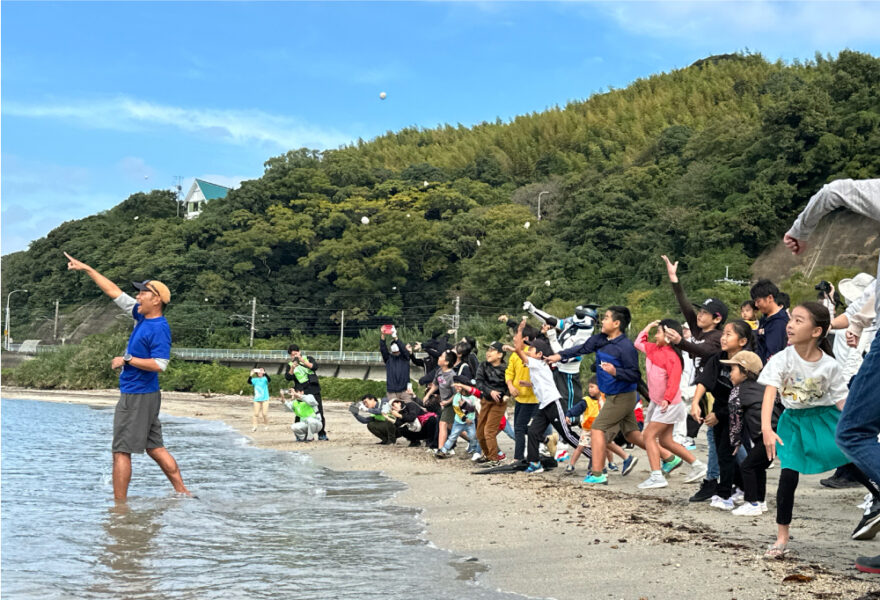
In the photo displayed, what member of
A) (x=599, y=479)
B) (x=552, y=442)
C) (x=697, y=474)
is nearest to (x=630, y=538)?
(x=599, y=479)

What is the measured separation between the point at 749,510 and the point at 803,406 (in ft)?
5.64

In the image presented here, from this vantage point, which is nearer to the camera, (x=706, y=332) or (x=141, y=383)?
(x=141, y=383)

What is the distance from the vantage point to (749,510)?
21.3 ft

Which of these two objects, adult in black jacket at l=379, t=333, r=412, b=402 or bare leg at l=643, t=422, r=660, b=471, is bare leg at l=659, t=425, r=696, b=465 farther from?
adult in black jacket at l=379, t=333, r=412, b=402

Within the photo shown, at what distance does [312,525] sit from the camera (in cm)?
702

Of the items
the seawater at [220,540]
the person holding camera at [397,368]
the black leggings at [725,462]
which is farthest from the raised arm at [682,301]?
the person holding camera at [397,368]

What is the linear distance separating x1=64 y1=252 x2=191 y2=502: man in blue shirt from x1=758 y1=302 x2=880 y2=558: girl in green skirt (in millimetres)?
4711

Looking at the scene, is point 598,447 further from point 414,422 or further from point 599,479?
point 414,422

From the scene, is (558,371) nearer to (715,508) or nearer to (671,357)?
(671,357)

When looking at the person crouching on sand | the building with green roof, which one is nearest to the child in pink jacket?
the person crouching on sand

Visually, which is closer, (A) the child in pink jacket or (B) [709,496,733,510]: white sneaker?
(B) [709,496,733,510]: white sneaker

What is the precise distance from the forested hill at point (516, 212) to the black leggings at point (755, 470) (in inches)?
1568

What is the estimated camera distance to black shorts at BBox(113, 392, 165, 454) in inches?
292

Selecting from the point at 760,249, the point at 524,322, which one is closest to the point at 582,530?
the point at 524,322
